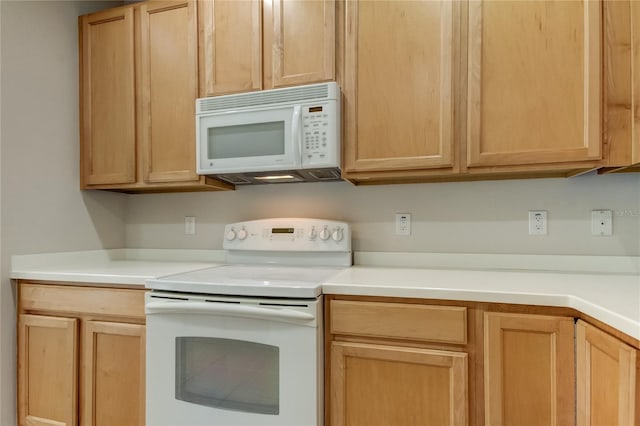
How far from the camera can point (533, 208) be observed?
1743 millimetres

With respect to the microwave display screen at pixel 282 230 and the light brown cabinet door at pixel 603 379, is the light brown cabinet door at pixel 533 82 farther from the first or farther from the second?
the microwave display screen at pixel 282 230

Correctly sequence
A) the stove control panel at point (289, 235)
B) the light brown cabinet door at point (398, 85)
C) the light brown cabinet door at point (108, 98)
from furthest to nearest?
1. the light brown cabinet door at point (108, 98)
2. the stove control panel at point (289, 235)
3. the light brown cabinet door at point (398, 85)

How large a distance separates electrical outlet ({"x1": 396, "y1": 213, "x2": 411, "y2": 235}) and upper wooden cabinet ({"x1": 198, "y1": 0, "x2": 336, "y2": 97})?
2.46 ft

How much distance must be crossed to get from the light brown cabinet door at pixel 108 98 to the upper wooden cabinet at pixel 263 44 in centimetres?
46

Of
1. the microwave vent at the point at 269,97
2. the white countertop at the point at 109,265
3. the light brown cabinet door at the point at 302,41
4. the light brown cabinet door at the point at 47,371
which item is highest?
the light brown cabinet door at the point at 302,41

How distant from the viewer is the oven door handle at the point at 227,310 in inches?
53.2

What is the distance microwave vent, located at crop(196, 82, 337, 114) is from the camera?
1.64 m

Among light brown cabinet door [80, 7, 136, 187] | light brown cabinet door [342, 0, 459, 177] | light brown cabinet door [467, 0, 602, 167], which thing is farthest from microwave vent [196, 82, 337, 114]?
light brown cabinet door [467, 0, 602, 167]

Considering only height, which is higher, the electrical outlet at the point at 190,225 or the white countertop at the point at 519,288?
the electrical outlet at the point at 190,225

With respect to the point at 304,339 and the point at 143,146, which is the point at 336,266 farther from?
the point at 143,146

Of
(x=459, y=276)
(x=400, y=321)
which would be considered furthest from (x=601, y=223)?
(x=400, y=321)

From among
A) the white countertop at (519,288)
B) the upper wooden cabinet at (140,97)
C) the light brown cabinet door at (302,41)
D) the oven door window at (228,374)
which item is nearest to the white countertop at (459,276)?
the white countertop at (519,288)

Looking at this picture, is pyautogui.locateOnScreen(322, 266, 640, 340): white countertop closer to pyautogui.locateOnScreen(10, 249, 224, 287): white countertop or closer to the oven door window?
the oven door window

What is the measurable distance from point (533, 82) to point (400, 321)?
3.42 feet
